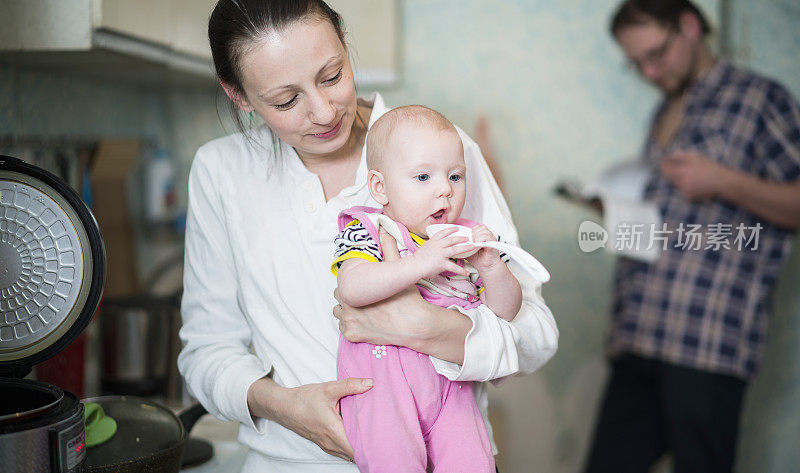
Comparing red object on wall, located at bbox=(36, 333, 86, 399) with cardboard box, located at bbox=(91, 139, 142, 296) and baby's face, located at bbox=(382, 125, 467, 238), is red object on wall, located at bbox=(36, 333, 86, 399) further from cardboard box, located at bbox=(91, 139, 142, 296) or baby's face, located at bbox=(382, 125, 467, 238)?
baby's face, located at bbox=(382, 125, 467, 238)

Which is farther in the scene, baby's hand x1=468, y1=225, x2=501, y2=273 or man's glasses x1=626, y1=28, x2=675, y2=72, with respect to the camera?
man's glasses x1=626, y1=28, x2=675, y2=72

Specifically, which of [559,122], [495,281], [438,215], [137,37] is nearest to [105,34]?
[137,37]

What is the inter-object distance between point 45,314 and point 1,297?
66 mm

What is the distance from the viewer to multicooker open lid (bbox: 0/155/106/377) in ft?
3.17

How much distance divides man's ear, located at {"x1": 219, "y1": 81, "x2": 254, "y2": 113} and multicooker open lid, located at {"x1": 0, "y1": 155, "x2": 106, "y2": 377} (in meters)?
0.26

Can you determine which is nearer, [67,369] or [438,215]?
[438,215]

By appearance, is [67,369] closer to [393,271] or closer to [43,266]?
[43,266]

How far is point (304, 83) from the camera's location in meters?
0.91

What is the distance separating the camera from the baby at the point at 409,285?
2.77 ft

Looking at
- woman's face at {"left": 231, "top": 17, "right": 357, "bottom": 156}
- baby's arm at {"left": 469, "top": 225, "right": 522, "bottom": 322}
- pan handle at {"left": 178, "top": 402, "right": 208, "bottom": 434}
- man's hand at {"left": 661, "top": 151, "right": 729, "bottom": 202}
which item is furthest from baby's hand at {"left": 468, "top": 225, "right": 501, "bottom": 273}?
man's hand at {"left": 661, "top": 151, "right": 729, "bottom": 202}

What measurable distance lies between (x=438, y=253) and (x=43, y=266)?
23.0 inches

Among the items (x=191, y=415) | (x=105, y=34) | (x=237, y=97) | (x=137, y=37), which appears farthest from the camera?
(x=137, y=37)

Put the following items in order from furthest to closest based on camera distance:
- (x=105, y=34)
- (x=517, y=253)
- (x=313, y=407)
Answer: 1. (x=105, y=34)
2. (x=313, y=407)
3. (x=517, y=253)

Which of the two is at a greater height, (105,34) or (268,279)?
(105,34)
